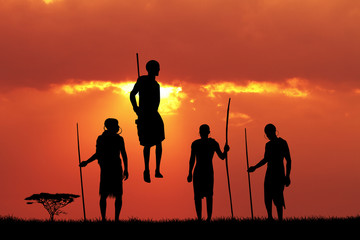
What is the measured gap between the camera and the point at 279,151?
773 inches

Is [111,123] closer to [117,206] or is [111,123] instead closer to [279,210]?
[117,206]

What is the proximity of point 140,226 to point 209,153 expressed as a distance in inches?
127

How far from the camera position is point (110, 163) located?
62.7 ft

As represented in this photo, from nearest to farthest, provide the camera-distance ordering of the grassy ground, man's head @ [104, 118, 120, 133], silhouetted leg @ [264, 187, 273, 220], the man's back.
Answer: the grassy ground
man's head @ [104, 118, 120, 133]
the man's back
silhouetted leg @ [264, 187, 273, 220]

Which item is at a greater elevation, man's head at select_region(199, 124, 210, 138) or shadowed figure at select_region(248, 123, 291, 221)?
man's head at select_region(199, 124, 210, 138)

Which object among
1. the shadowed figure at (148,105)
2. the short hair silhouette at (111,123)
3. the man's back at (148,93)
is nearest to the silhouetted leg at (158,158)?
the shadowed figure at (148,105)

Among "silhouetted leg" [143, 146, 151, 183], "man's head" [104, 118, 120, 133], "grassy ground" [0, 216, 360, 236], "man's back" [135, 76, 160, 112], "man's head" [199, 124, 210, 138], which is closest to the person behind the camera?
"grassy ground" [0, 216, 360, 236]

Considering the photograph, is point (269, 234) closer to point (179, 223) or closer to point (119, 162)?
point (179, 223)

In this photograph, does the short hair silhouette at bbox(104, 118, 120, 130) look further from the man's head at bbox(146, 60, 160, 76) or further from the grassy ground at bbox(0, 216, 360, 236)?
the grassy ground at bbox(0, 216, 360, 236)

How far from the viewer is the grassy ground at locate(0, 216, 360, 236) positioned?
16844 millimetres

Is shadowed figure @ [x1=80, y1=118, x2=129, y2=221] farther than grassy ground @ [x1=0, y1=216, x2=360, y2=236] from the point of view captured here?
Yes

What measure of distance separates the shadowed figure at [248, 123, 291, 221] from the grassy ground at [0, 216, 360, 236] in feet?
2.44

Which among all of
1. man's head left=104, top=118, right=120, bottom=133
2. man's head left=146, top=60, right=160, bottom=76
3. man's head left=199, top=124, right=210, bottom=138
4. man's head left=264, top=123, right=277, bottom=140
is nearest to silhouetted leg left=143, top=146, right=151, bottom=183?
man's head left=104, top=118, right=120, bottom=133

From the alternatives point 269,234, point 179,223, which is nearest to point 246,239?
point 269,234
